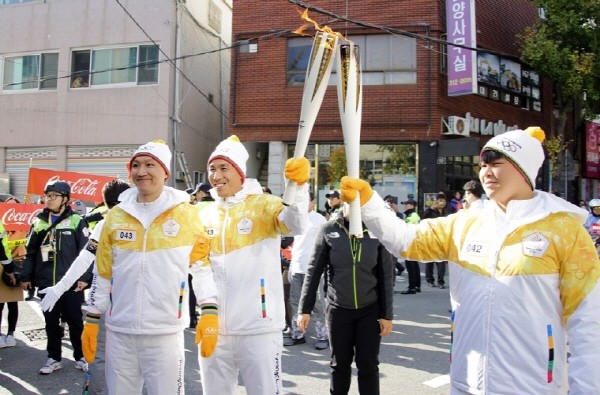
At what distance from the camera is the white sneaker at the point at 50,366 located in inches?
204

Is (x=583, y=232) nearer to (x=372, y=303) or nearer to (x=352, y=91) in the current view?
(x=352, y=91)

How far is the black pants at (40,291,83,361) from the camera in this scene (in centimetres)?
518

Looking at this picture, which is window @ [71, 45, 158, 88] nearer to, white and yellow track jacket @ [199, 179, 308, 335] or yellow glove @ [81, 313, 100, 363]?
yellow glove @ [81, 313, 100, 363]

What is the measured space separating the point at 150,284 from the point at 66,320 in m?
2.49

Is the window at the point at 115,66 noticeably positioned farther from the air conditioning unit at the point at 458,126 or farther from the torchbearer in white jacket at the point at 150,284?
the torchbearer in white jacket at the point at 150,284

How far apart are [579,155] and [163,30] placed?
16975 millimetres

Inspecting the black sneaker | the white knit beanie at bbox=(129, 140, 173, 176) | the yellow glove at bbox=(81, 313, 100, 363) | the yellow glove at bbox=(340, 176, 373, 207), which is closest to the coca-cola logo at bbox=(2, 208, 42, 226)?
the black sneaker

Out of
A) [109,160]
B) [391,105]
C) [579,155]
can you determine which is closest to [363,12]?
[391,105]

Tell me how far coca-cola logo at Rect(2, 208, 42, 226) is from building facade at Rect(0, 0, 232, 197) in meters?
8.06

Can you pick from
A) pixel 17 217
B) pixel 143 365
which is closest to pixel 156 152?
pixel 143 365

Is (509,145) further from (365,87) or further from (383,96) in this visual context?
(365,87)

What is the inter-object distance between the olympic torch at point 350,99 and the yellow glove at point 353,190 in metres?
0.15

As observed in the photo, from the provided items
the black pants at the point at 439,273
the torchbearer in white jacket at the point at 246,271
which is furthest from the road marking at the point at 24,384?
the black pants at the point at 439,273

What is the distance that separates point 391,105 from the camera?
14.9 meters
